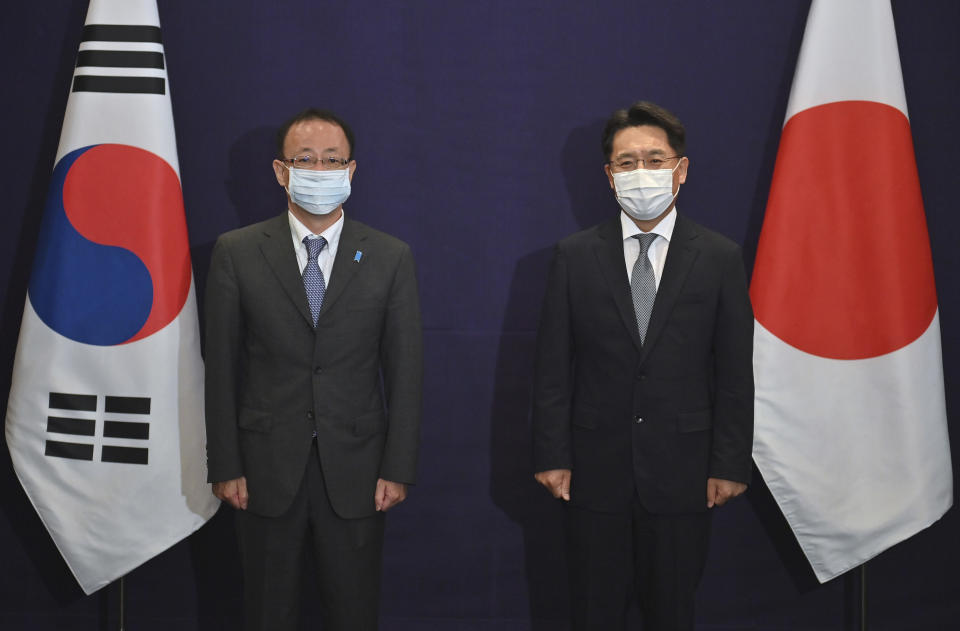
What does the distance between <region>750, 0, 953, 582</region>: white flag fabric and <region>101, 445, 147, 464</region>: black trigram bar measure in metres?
1.90

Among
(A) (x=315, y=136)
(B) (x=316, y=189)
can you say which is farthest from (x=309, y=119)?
(B) (x=316, y=189)

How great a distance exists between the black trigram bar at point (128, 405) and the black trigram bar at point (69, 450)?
143mm

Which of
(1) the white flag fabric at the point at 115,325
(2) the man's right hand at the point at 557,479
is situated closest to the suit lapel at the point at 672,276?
(2) the man's right hand at the point at 557,479

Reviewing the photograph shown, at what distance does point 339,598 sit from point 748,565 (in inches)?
59.4

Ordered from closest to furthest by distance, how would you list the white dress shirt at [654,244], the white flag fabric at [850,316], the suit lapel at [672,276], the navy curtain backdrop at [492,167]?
the suit lapel at [672,276]
the white dress shirt at [654,244]
the white flag fabric at [850,316]
the navy curtain backdrop at [492,167]

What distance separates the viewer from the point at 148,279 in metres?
2.64

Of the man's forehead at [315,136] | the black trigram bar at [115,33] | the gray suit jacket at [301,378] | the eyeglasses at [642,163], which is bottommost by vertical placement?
the gray suit jacket at [301,378]

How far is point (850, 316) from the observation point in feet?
8.64

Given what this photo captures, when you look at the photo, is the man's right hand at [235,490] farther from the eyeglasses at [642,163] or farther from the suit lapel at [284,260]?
the eyeglasses at [642,163]

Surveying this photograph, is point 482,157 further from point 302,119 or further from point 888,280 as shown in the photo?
point 888,280

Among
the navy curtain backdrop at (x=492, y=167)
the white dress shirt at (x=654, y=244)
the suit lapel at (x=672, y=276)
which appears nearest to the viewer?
the suit lapel at (x=672, y=276)

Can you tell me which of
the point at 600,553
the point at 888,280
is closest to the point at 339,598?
the point at 600,553

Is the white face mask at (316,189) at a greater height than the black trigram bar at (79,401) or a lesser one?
greater

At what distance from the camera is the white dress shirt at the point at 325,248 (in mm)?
2328
